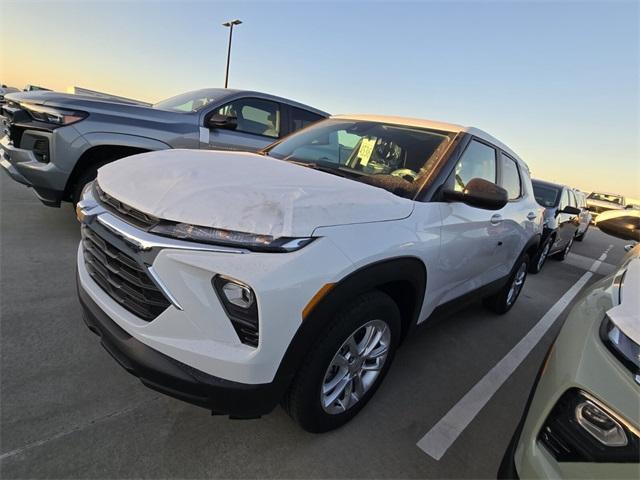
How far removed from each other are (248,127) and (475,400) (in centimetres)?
429

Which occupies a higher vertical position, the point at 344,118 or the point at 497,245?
the point at 344,118

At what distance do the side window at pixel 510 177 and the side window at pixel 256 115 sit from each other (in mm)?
3224

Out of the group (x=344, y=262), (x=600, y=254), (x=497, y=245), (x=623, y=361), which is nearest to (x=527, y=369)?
(x=497, y=245)

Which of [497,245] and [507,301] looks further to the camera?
[507,301]

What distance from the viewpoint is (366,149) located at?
115 inches

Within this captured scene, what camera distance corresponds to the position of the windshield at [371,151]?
2.45 m

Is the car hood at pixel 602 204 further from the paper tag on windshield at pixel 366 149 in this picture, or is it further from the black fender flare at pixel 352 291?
the black fender flare at pixel 352 291

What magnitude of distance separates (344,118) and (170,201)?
2.09 meters

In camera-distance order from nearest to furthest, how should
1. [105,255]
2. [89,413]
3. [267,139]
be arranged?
[105,255], [89,413], [267,139]

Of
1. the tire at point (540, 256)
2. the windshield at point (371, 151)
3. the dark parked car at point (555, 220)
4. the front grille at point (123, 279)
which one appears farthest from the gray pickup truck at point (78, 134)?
the dark parked car at point (555, 220)

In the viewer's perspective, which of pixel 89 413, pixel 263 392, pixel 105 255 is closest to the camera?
pixel 263 392

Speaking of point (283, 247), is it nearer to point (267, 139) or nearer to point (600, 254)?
point (267, 139)

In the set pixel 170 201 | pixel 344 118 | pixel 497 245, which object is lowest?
pixel 497 245

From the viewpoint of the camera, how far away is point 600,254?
10.6 meters
